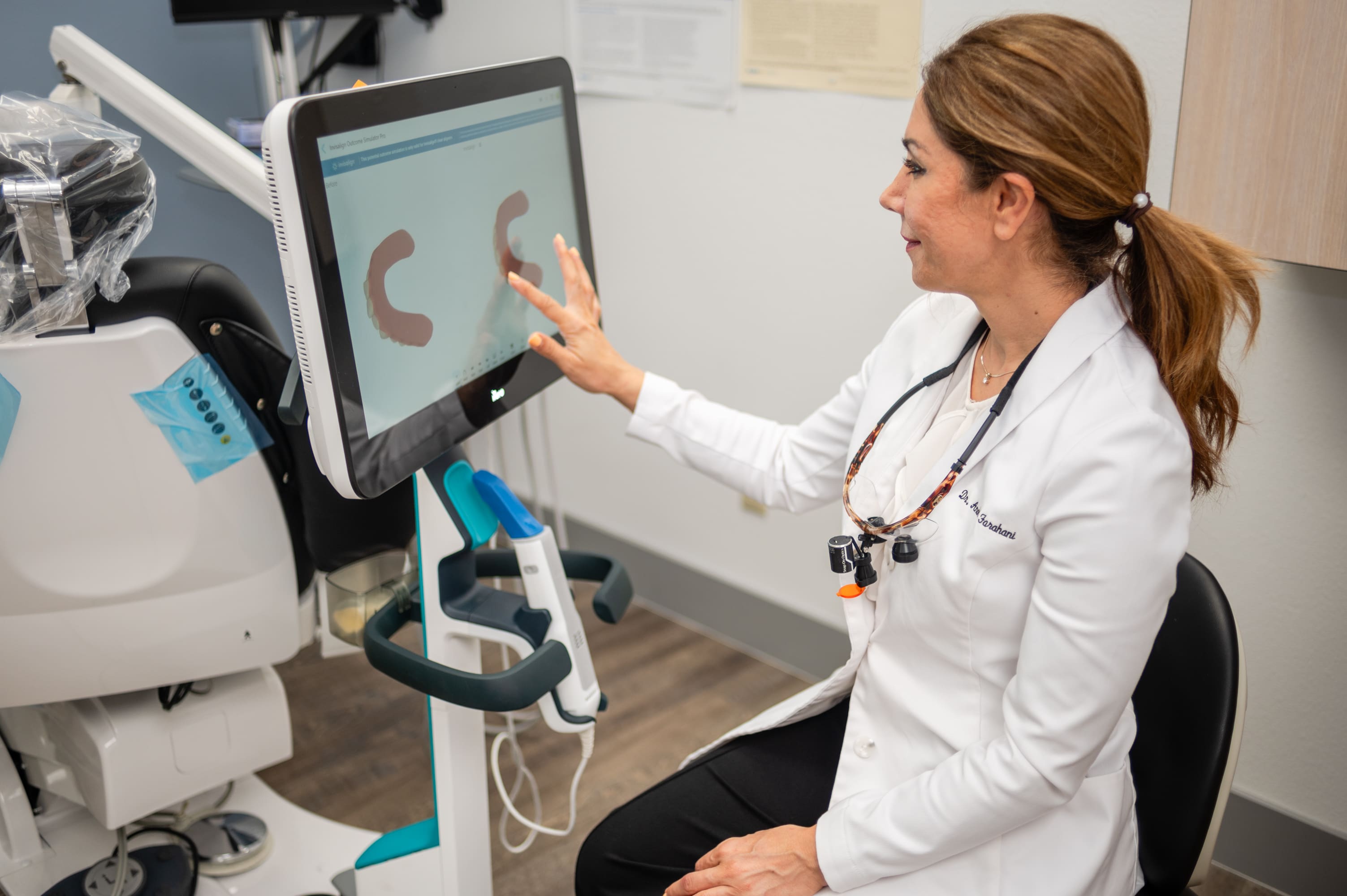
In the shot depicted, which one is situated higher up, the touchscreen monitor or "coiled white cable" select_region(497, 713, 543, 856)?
the touchscreen monitor

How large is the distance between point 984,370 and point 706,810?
0.57 meters

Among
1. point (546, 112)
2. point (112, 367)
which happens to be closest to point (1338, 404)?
point (546, 112)

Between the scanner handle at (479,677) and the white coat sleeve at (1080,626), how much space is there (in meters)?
0.37

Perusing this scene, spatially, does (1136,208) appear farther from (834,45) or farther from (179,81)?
(179,81)

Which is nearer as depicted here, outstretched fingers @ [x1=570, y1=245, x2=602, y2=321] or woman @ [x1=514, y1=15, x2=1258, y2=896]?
woman @ [x1=514, y1=15, x2=1258, y2=896]

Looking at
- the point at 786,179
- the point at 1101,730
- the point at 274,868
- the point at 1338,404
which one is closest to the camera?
the point at 1101,730

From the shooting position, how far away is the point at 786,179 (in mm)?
1970

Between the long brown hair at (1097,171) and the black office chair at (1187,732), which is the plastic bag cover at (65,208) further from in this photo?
the black office chair at (1187,732)

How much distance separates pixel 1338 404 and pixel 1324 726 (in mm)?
488

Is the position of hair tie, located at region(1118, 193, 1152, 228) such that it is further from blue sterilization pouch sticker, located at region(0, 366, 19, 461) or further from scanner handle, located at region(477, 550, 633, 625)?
blue sterilization pouch sticker, located at region(0, 366, 19, 461)

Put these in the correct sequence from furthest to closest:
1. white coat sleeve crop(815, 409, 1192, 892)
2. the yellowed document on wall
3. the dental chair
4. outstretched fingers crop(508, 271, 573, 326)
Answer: the yellowed document on wall → the dental chair → outstretched fingers crop(508, 271, 573, 326) → white coat sleeve crop(815, 409, 1192, 892)

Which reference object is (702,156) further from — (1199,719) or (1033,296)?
(1199,719)

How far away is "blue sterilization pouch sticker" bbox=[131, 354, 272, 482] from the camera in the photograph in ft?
4.02

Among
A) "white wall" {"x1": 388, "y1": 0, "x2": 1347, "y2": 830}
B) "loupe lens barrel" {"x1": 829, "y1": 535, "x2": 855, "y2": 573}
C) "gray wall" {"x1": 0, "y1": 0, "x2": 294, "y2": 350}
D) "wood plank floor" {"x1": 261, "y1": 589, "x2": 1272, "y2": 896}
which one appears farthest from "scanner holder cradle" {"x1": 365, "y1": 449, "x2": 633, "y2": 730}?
"gray wall" {"x1": 0, "y1": 0, "x2": 294, "y2": 350}
